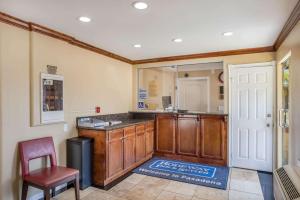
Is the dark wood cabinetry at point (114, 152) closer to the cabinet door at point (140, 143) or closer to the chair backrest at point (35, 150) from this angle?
the cabinet door at point (140, 143)

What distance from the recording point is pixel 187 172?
12.8 ft

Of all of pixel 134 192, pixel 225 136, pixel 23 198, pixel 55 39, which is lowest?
pixel 134 192

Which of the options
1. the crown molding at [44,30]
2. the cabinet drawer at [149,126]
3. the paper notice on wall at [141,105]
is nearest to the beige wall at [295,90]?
the cabinet drawer at [149,126]

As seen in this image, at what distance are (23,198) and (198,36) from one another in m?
3.33

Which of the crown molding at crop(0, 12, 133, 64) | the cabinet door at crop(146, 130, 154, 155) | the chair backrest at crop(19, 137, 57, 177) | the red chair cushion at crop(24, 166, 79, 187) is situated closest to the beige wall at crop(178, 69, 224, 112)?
the cabinet door at crop(146, 130, 154, 155)

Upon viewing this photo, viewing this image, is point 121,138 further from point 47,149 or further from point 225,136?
point 225,136

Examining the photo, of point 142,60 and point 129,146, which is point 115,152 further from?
point 142,60

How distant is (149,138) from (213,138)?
4.66 feet

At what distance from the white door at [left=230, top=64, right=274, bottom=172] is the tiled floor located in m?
0.61

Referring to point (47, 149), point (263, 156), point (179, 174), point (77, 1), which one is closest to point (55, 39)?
point (77, 1)

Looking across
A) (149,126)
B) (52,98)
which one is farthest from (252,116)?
Answer: (52,98)

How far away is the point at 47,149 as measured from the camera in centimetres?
289

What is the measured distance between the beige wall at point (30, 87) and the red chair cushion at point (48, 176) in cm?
27

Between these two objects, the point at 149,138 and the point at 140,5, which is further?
the point at 149,138
